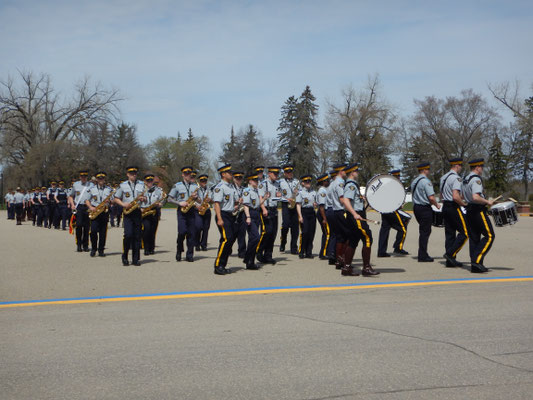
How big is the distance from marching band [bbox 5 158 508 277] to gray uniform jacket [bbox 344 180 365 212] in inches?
0.7

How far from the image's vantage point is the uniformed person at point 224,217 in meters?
10.3

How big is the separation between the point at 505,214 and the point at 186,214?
22.0 ft

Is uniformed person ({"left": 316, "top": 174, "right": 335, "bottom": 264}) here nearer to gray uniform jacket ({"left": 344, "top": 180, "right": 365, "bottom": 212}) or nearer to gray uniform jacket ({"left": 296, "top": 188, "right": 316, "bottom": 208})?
gray uniform jacket ({"left": 296, "top": 188, "right": 316, "bottom": 208})

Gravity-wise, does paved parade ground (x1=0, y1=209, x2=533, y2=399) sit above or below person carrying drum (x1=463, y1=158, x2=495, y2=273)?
below

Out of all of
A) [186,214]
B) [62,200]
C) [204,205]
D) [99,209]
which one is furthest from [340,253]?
[62,200]

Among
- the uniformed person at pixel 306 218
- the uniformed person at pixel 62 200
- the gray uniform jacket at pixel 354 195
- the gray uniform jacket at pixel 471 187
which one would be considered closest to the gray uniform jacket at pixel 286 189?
the uniformed person at pixel 306 218

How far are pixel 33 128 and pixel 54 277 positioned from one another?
59.0 m

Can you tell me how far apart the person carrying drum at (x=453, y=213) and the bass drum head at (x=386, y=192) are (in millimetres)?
1025

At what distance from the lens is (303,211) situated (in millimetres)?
13133

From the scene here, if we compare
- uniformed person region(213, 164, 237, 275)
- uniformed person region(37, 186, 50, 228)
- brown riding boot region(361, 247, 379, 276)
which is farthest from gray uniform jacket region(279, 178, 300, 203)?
uniformed person region(37, 186, 50, 228)

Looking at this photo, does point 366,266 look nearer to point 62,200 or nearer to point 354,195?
point 354,195

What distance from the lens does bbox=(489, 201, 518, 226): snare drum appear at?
34.6ft

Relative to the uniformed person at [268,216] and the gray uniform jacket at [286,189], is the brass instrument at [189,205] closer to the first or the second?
the uniformed person at [268,216]

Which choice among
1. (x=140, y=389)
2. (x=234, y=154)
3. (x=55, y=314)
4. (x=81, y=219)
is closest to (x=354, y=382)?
(x=140, y=389)
